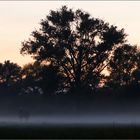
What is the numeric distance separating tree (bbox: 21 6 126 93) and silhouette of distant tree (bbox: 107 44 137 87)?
86 cm

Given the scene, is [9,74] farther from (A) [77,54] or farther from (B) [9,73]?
(A) [77,54]

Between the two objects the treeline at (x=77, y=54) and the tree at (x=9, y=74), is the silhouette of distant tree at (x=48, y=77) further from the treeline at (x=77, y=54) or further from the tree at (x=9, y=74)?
the tree at (x=9, y=74)

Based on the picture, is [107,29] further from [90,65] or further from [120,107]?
[120,107]

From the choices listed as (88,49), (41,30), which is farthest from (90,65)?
(41,30)

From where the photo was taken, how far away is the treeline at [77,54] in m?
76.6

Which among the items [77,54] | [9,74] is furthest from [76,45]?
[9,74]

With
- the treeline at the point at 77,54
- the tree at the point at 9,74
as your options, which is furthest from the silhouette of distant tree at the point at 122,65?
the tree at the point at 9,74

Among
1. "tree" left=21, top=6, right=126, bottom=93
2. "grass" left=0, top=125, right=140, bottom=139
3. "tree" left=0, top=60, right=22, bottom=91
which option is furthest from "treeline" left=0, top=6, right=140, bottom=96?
"grass" left=0, top=125, right=140, bottom=139

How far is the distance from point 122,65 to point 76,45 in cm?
712

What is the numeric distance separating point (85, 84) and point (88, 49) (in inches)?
210

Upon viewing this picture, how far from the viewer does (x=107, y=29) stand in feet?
260

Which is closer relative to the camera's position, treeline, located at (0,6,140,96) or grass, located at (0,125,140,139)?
grass, located at (0,125,140,139)

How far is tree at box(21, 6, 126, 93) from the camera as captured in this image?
251 feet

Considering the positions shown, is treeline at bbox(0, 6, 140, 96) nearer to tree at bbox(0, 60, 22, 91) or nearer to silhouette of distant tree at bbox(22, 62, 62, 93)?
silhouette of distant tree at bbox(22, 62, 62, 93)
